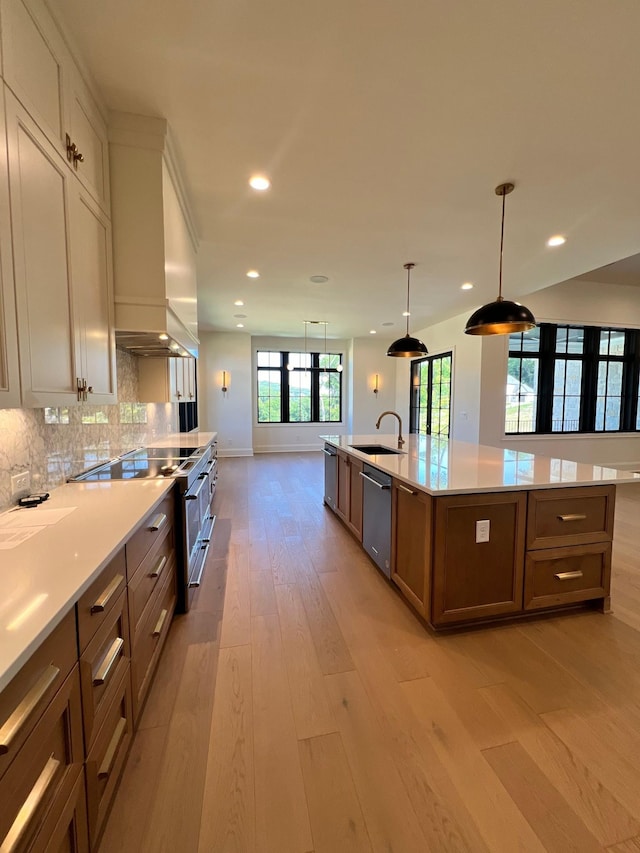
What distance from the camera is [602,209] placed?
2.85 m

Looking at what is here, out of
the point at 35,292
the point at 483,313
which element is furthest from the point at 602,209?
the point at 35,292

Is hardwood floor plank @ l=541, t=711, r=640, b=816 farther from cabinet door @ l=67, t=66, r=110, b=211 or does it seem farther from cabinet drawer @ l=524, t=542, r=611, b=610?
cabinet door @ l=67, t=66, r=110, b=211

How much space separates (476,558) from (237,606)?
5.16 ft

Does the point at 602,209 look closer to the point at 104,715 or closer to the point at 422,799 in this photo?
the point at 422,799

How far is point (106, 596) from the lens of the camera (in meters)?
1.15

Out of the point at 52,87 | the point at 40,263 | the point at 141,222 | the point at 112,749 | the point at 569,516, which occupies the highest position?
the point at 52,87

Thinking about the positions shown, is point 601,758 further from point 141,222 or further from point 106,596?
point 141,222

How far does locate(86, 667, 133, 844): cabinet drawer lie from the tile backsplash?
92 centimetres

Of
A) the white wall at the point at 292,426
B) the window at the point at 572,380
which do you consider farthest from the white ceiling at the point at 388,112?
the white wall at the point at 292,426

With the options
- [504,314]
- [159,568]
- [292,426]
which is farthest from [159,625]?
[292,426]

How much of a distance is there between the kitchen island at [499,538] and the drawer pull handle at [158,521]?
142 centimetres

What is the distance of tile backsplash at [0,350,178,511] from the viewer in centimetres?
157

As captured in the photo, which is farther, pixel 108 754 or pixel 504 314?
pixel 504 314

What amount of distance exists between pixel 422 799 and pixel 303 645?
907 millimetres
